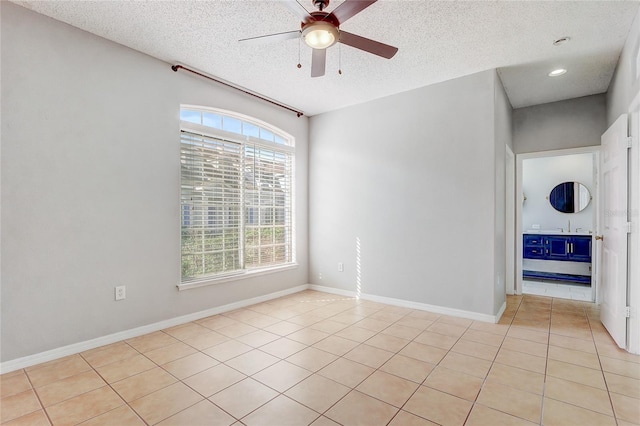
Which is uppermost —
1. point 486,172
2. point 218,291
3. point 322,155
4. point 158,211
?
point 322,155

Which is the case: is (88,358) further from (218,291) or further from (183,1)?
(183,1)

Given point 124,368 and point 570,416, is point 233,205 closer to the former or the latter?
point 124,368

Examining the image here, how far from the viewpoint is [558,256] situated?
570cm

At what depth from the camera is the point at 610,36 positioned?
9.37 feet

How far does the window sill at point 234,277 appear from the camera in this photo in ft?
11.7

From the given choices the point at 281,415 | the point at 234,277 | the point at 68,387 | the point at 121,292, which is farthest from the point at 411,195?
the point at 68,387

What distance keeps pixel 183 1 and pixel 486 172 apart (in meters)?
3.36

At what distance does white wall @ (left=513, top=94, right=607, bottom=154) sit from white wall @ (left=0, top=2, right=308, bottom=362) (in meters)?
4.64

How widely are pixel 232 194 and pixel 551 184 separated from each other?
6.18m

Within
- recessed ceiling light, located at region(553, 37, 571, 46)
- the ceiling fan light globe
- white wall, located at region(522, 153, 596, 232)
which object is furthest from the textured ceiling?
white wall, located at region(522, 153, 596, 232)

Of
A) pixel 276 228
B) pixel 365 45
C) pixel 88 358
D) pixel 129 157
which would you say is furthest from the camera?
pixel 276 228

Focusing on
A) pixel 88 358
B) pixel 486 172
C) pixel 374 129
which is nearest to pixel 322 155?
pixel 374 129

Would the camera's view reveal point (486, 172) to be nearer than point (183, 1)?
No

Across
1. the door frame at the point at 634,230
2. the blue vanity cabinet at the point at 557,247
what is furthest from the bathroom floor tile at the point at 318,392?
the blue vanity cabinet at the point at 557,247
